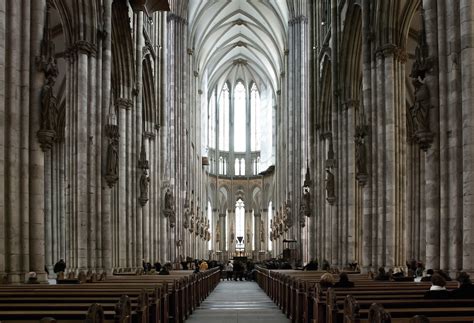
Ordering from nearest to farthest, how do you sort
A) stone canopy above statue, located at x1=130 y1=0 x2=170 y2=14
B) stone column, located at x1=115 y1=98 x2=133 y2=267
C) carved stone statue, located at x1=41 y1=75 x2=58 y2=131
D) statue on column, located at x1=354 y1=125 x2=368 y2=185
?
carved stone statue, located at x1=41 y1=75 x2=58 y2=131 < statue on column, located at x1=354 y1=125 x2=368 y2=185 < stone canopy above statue, located at x1=130 y1=0 x2=170 y2=14 < stone column, located at x1=115 y1=98 x2=133 y2=267

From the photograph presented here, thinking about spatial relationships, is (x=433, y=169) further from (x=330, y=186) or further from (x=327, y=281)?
(x=330, y=186)

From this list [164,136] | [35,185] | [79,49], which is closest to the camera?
[35,185]

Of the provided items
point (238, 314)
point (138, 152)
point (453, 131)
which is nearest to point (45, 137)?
point (238, 314)

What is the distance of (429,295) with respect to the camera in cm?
960

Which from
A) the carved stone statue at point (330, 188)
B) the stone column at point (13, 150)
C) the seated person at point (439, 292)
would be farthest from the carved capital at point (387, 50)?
the seated person at point (439, 292)

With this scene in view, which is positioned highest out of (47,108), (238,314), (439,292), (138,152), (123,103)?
(123,103)

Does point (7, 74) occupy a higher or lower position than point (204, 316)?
higher

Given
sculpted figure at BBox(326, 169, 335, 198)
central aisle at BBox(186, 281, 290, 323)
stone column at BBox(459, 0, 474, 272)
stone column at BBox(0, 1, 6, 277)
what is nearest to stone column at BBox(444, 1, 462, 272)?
stone column at BBox(459, 0, 474, 272)

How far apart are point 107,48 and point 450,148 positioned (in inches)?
497

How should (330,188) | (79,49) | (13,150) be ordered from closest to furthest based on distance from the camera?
(13,150)
(79,49)
(330,188)

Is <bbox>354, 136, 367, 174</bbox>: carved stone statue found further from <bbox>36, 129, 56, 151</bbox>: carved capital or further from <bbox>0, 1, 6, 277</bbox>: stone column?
<bbox>0, 1, 6, 277</bbox>: stone column

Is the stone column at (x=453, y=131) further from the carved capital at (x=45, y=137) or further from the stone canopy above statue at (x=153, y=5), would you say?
the stone canopy above statue at (x=153, y=5)

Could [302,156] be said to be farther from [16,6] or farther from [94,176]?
[16,6]

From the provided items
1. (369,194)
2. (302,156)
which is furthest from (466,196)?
(302,156)
